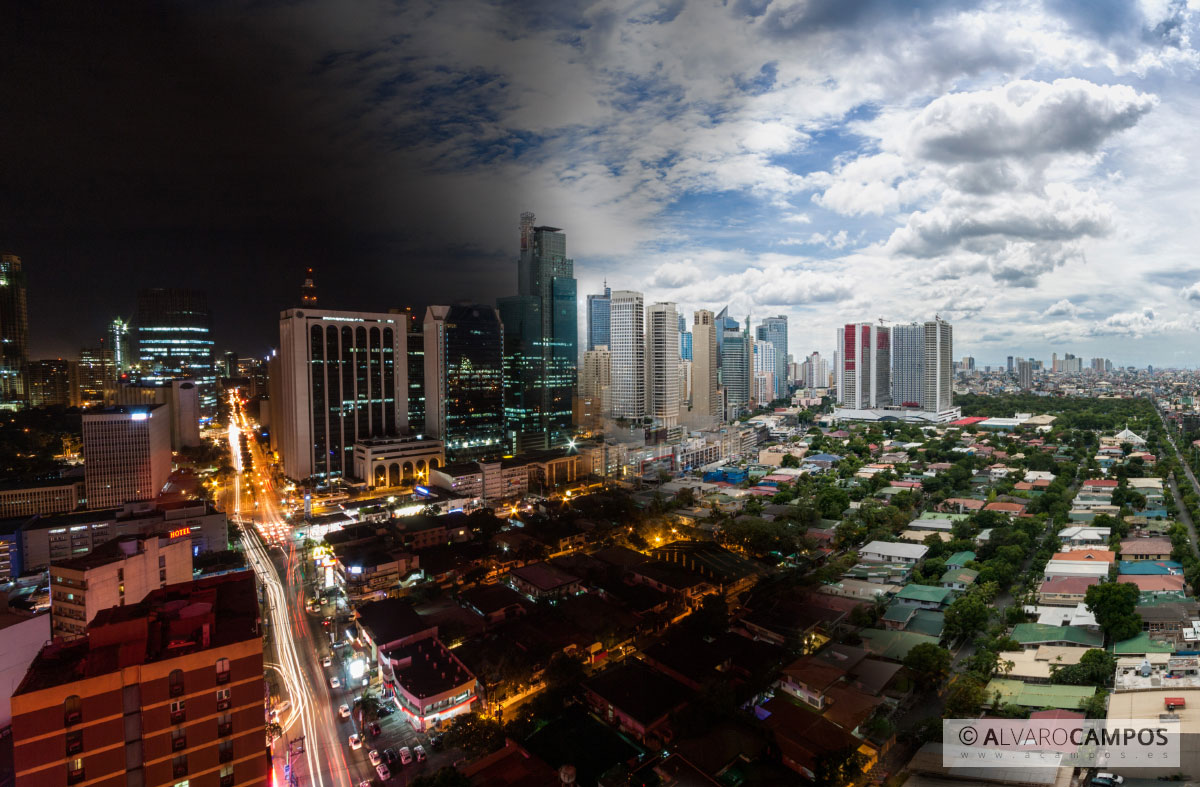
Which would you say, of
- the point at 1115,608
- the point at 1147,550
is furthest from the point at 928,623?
the point at 1147,550

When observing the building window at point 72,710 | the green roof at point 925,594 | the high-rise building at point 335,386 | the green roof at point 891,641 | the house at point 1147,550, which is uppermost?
the high-rise building at point 335,386

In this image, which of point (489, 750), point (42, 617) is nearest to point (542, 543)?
point (489, 750)

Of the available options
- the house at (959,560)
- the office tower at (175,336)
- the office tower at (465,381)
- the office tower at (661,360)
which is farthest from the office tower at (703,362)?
the office tower at (175,336)

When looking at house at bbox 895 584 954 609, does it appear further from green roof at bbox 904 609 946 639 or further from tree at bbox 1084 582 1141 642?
tree at bbox 1084 582 1141 642

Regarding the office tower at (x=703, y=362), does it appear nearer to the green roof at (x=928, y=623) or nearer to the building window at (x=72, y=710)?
the green roof at (x=928, y=623)

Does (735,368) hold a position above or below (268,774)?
above

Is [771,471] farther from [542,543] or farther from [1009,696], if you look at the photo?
[1009,696]
